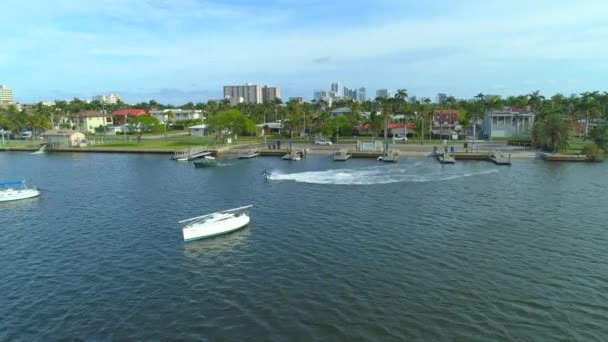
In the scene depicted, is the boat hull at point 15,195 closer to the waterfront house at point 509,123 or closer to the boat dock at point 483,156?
the boat dock at point 483,156

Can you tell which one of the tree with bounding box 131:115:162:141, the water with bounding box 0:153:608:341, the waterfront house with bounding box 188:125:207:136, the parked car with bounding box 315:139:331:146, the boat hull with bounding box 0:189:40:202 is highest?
the tree with bounding box 131:115:162:141

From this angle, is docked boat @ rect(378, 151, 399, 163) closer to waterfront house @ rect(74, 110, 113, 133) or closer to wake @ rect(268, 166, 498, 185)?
wake @ rect(268, 166, 498, 185)

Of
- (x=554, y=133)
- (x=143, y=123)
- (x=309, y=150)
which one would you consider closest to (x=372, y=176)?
(x=309, y=150)

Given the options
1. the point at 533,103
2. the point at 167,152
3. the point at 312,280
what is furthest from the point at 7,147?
the point at 533,103

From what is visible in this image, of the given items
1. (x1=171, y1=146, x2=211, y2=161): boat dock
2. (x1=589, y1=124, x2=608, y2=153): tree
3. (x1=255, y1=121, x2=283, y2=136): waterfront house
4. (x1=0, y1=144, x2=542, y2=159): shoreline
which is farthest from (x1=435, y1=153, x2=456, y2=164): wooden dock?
(x1=255, y1=121, x2=283, y2=136): waterfront house

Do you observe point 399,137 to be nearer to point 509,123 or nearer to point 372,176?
point 509,123
